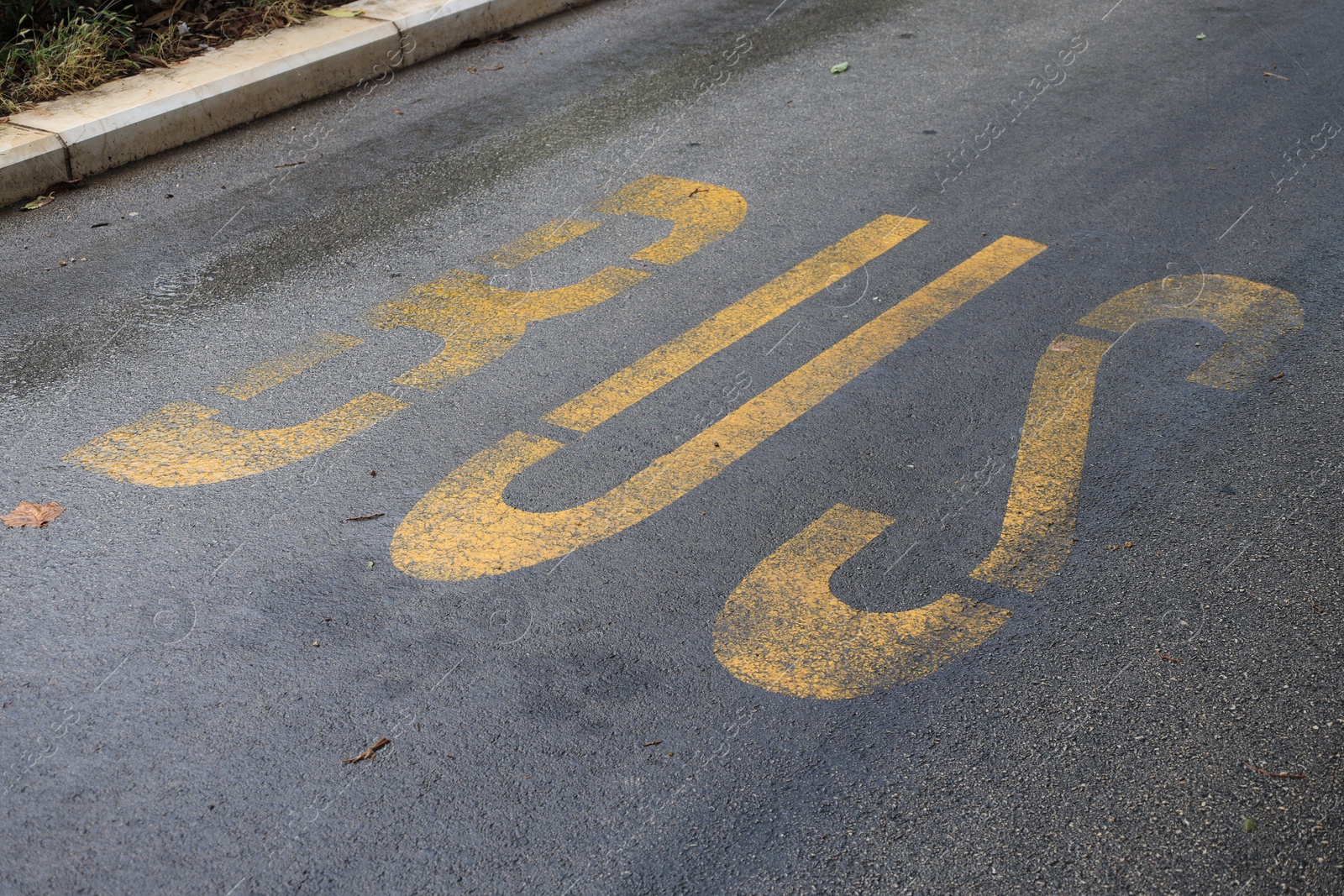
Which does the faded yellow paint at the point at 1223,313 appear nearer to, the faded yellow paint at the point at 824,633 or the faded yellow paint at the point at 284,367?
the faded yellow paint at the point at 824,633

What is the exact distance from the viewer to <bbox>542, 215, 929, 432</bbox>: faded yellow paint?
4.23 metres

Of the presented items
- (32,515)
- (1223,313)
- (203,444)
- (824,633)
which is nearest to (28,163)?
(203,444)

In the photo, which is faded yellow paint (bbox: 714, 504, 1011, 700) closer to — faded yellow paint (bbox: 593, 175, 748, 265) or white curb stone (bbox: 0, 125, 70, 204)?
faded yellow paint (bbox: 593, 175, 748, 265)

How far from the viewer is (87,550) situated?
352cm

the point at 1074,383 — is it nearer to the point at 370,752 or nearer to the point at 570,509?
the point at 570,509

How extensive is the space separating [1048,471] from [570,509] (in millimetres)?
1531

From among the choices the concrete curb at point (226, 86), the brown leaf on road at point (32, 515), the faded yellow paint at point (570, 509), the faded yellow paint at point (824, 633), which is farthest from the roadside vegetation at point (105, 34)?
the faded yellow paint at point (824, 633)

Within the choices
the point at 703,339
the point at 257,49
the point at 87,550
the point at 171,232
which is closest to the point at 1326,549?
the point at 703,339

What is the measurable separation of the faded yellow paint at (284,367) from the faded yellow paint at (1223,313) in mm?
2945

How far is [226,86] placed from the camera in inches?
273

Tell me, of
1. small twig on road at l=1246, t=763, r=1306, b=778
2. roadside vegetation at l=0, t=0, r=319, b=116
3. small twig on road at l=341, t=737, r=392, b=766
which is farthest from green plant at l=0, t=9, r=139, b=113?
small twig on road at l=1246, t=763, r=1306, b=778

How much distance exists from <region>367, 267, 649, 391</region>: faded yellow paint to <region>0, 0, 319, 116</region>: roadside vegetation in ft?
10.6

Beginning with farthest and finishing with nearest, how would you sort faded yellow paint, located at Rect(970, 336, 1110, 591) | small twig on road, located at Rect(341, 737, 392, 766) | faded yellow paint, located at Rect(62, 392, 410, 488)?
faded yellow paint, located at Rect(62, 392, 410, 488) → faded yellow paint, located at Rect(970, 336, 1110, 591) → small twig on road, located at Rect(341, 737, 392, 766)

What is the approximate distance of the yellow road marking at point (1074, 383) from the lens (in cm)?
348
